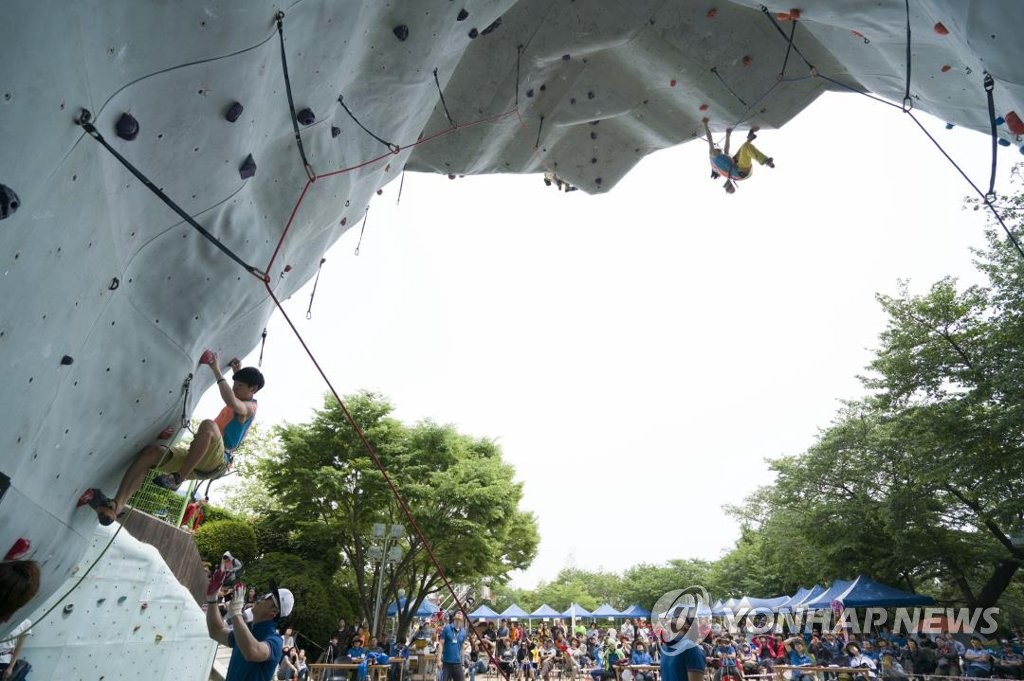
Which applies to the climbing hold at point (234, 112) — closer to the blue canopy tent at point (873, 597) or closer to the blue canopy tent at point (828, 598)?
the blue canopy tent at point (873, 597)

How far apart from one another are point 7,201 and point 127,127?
27.7 inches

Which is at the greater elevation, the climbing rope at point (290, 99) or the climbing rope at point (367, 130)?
the climbing rope at point (367, 130)

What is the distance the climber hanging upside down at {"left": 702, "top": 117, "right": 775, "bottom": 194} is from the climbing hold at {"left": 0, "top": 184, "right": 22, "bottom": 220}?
815cm

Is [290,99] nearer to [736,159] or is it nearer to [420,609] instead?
[736,159]

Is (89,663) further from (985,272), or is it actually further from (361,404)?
(985,272)

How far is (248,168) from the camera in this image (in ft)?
11.0

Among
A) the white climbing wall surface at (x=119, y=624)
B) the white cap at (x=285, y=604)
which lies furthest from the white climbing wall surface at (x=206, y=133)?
the white climbing wall surface at (x=119, y=624)

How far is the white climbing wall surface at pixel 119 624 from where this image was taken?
17.4ft

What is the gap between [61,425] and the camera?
283 cm

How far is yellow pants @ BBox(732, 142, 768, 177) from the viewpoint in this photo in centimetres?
834

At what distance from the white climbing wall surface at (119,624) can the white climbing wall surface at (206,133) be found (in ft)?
7.16

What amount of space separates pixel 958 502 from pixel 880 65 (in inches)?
824

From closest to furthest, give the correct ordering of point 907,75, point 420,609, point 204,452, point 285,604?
point 285,604 < point 204,452 < point 907,75 < point 420,609

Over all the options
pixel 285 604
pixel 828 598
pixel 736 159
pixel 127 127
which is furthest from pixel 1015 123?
pixel 828 598
